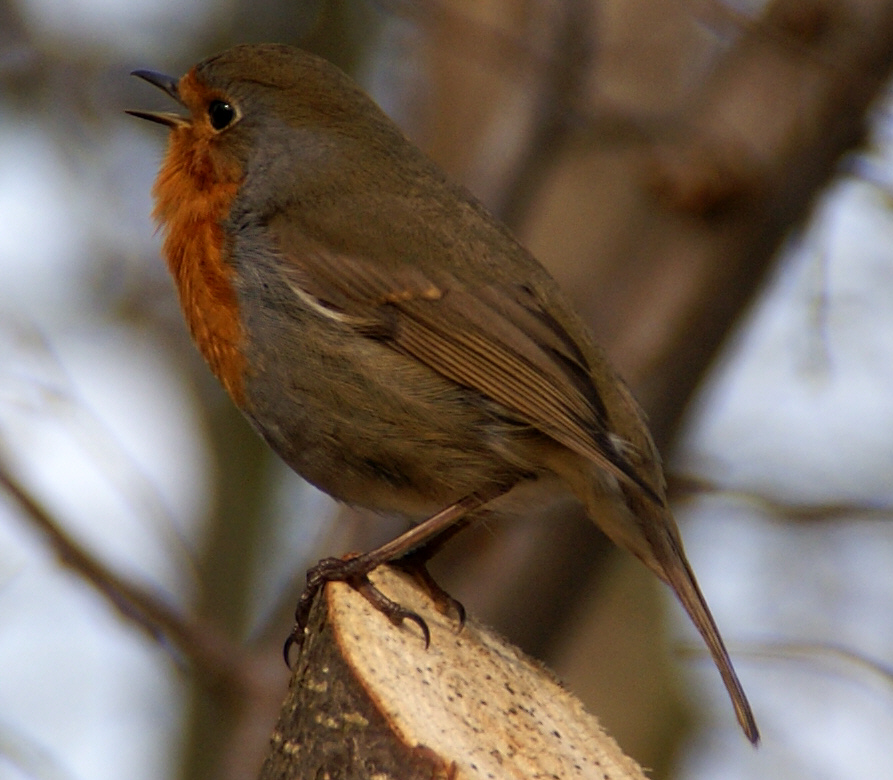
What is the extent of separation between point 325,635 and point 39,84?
4.55m

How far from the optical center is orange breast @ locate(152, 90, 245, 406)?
391cm

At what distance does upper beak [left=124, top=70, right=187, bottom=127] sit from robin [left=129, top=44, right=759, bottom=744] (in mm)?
262

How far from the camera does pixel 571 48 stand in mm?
4605

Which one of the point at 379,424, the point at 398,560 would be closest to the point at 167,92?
the point at 379,424

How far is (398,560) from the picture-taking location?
12.3 ft

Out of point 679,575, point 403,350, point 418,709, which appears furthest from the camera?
point 403,350

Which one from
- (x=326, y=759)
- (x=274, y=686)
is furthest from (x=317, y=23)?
Answer: (x=326, y=759)

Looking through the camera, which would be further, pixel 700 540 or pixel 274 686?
pixel 700 540

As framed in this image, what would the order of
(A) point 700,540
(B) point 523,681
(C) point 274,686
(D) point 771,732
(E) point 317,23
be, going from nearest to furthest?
(B) point 523,681 < (C) point 274,686 < (D) point 771,732 < (A) point 700,540 < (E) point 317,23

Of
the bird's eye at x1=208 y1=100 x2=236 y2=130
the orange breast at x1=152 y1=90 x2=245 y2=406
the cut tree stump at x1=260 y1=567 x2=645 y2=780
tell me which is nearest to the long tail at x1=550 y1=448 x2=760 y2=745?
the cut tree stump at x1=260 y1=567 x2=645 y2=780

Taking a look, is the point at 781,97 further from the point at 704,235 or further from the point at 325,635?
the point at 325,635

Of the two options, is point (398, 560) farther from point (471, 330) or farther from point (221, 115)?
point (221, 115)

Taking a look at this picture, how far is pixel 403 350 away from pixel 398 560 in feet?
2.02

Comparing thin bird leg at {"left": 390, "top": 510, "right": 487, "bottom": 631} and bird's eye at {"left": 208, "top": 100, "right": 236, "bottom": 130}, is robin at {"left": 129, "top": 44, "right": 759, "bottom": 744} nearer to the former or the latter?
thin bird leg at {"left": 390, "top": 510, "right": 487, "bottom": 631}
